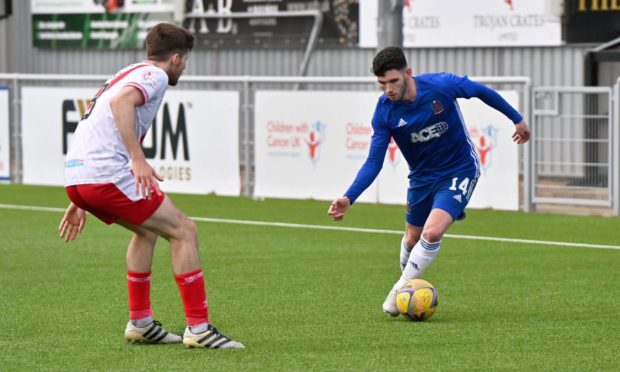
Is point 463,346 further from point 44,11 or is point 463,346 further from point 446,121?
point 44,11

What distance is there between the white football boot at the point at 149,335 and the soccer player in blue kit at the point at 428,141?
1.59 metres

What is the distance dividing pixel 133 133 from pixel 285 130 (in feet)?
38.1

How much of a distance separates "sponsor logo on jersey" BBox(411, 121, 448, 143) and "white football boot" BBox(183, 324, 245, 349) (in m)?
2.27

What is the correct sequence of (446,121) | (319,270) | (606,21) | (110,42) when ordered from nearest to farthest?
(446,121) → (319,270) → (606,21) → (110,42)

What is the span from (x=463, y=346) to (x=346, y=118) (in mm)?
10502

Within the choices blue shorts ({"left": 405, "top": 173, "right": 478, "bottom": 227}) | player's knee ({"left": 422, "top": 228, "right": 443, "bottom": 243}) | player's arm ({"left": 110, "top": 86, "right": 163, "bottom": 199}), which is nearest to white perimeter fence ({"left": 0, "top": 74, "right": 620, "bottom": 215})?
blue shorts ({"left": 405, "top": 173, "right": 478, "bottom": 227})

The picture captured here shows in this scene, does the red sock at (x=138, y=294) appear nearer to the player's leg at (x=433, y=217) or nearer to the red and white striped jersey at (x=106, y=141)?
the red and white striped jersey at (x=106, y=141)

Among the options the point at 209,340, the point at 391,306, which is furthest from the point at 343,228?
the point at 209,340

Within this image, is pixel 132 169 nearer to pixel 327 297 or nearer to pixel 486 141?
pixel 327 297

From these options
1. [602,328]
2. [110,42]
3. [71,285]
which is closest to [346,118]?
[71,285]

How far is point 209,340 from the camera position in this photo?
857cm

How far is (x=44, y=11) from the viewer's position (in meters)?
30.7

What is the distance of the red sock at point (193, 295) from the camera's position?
332 inches

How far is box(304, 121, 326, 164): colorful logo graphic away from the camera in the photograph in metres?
19.2
